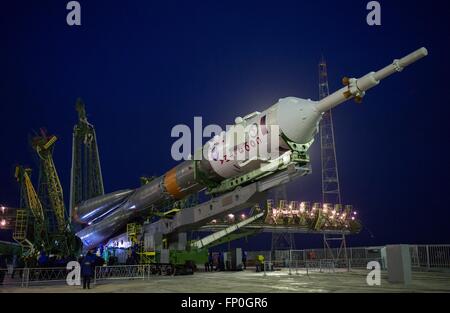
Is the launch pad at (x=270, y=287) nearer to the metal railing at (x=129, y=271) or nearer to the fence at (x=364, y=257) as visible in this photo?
the metal railing at (x=129, y=271)

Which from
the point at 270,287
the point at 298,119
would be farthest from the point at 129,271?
the point at 298,119

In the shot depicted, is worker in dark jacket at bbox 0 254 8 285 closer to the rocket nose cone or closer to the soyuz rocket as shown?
the soyuz rocket

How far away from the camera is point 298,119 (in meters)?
13.0

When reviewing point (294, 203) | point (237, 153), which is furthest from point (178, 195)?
point (294, 203)

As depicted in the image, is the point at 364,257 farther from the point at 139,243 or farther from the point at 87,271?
the point at 87,271

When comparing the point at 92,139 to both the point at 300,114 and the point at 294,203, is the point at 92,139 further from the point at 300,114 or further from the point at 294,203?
the point at 300,114

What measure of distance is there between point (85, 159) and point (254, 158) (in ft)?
66.5

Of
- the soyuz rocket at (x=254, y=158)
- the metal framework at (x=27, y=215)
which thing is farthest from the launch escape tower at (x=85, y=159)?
the soyuz rocket at (x=254, y=158)

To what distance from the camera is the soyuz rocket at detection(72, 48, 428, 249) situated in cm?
1232

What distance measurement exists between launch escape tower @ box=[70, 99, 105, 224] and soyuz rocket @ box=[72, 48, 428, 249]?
9.58m

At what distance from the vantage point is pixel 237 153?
14.4m

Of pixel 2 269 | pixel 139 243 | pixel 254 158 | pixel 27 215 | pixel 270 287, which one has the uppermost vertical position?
pixel 254 158

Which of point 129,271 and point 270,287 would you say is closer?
point 270,287

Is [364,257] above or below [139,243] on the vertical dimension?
below
